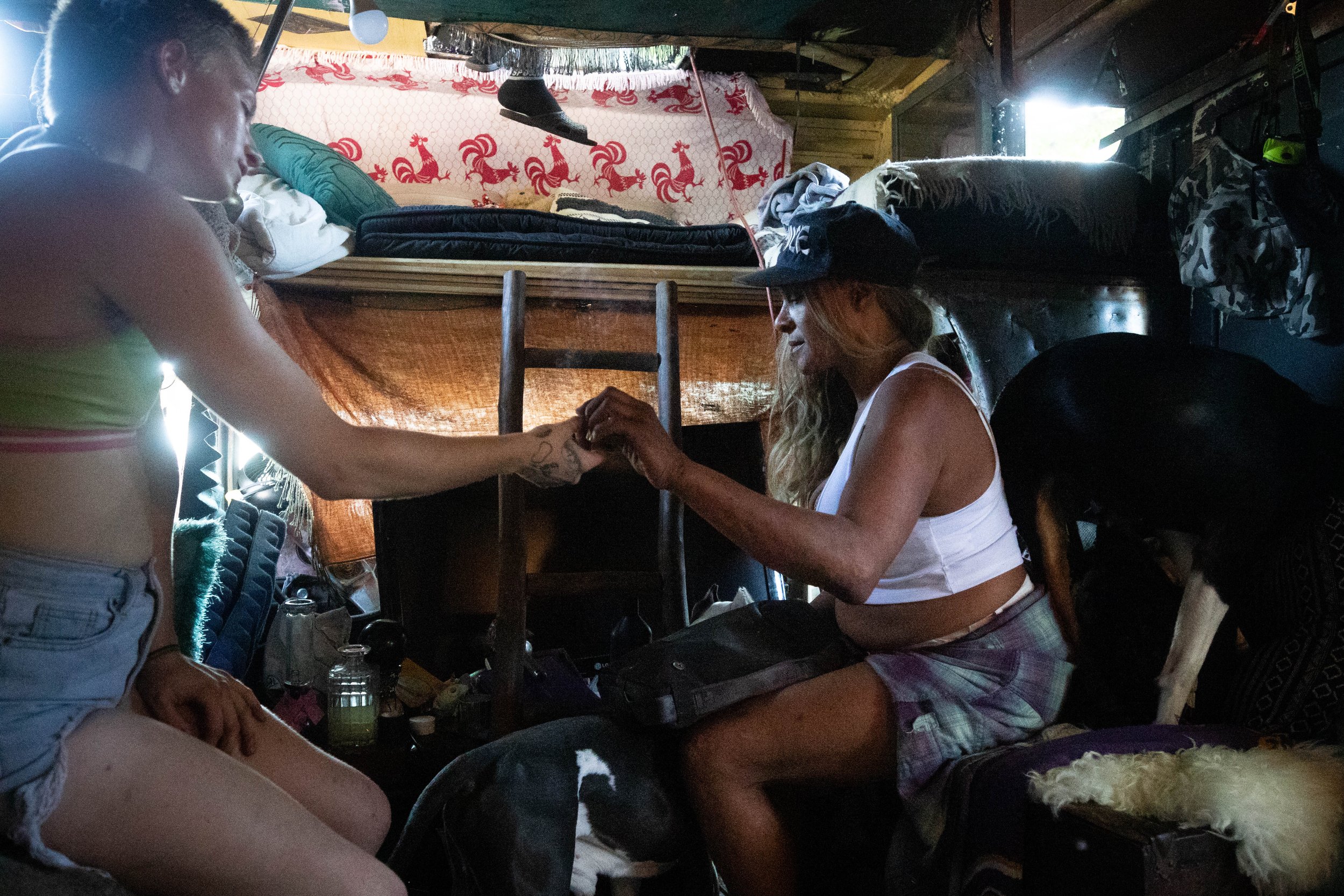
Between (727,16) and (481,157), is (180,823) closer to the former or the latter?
(727,16)

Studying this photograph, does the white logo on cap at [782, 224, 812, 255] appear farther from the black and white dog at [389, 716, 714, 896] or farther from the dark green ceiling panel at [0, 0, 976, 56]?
the black and white dog at [389, 716, 714, 896]

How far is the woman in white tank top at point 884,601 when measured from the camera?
1841 millimetres

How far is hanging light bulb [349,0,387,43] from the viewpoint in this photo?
255 cm

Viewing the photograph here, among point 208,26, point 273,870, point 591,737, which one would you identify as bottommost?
point 591,737

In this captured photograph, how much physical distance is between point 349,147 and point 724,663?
376 cm

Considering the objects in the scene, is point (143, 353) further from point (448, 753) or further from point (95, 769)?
point (448, 753)

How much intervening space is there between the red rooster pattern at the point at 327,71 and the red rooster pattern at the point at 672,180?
165 centimetres

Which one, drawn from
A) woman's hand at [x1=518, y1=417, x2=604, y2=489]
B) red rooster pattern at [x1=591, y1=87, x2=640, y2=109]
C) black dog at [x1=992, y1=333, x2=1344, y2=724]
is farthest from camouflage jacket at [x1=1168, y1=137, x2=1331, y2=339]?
red rooster pattern at [x1=591, y1=87, x2=640, y2=109]

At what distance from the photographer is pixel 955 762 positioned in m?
1.83

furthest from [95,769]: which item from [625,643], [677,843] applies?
[625,643]

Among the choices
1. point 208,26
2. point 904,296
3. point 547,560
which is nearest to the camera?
point 208,26

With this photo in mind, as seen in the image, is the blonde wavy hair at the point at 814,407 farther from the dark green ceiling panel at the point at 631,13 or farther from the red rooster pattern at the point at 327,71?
the red rooster pattern at the point at 327,71

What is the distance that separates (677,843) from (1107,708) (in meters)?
1.06

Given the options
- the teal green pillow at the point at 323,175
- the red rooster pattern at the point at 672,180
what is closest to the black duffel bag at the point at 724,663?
the teal green pillow at the point at 323,175
